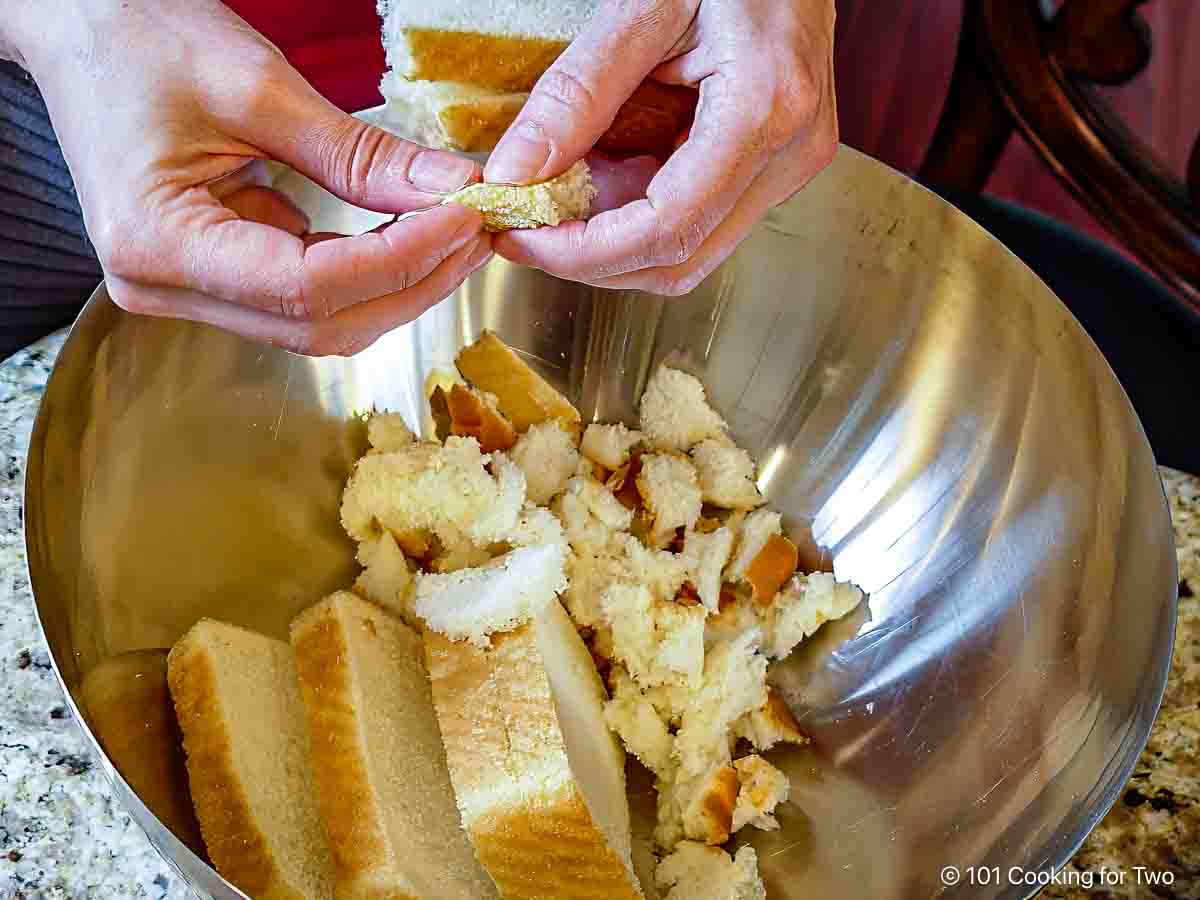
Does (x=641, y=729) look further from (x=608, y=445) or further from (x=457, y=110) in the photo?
(x=457, y=110)

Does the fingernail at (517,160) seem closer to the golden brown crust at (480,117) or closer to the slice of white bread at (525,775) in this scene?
the golden brown crust at (480,117)

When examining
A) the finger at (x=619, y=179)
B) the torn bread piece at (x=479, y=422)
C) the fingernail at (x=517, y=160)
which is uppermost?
A: the fingernail at (x=517, y=160)

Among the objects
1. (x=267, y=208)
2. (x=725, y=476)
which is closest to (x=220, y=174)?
(x=267, y=208)

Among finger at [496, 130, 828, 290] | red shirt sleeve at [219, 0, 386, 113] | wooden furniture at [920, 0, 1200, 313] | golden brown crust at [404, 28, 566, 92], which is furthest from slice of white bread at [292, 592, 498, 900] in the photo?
wooden furniture at [920, 0, 1200, 313]

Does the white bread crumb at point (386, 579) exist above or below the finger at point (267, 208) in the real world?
below

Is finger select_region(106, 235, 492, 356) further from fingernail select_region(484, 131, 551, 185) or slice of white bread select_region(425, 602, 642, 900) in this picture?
slice of white bread select_region(425, 602, 642, 900)

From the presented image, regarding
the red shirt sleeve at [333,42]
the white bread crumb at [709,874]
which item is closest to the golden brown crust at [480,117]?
the red shirt sleeve at [333,42]
